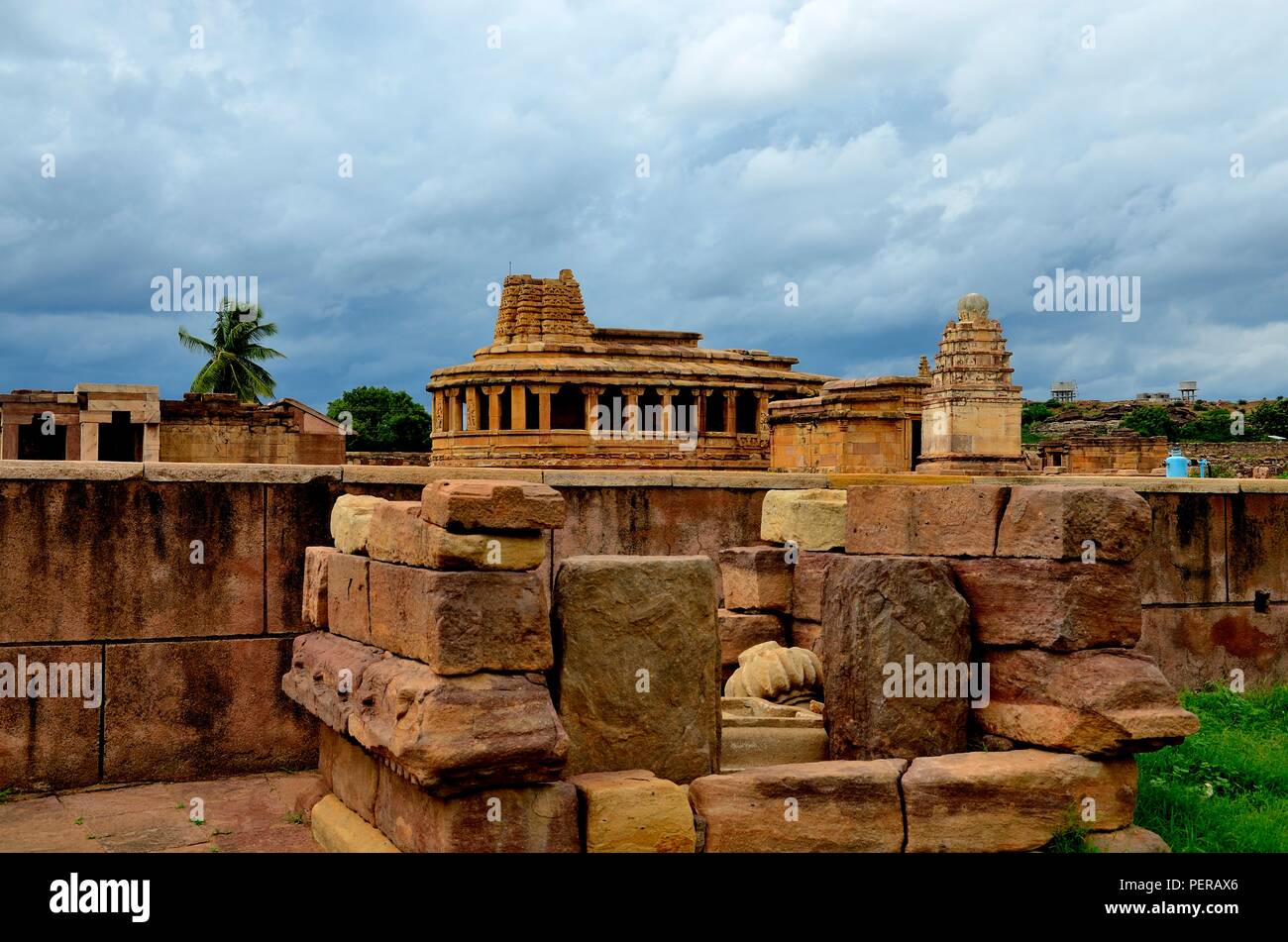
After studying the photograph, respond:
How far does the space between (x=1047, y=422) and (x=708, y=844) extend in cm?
6787

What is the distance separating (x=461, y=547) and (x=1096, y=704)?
295 cm

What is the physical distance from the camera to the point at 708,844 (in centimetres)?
512


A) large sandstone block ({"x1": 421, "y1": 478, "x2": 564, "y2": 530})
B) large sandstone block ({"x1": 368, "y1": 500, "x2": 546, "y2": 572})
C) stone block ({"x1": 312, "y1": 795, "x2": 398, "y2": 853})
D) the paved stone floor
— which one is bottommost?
the paved stone floor

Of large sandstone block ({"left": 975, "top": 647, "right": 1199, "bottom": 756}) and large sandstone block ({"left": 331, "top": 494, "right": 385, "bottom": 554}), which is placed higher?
large sandstone block ({"left": 331, "top": 494, "right": 385, "bottom": 554})

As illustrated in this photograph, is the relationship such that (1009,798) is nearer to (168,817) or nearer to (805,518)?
(805,518)

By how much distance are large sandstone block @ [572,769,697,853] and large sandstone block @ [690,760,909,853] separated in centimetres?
16

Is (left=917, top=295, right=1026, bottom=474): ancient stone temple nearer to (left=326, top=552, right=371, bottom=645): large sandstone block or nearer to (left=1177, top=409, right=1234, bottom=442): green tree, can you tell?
(left=326, top=552, right=371, bottom=645): large sandstone block

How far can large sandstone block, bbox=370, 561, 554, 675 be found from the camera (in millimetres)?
4668

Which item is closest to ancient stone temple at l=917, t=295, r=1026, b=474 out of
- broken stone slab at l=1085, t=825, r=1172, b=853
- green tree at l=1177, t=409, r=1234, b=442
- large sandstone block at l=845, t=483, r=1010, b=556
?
large sandstone block at l=845, t=483, r=1010, b=556

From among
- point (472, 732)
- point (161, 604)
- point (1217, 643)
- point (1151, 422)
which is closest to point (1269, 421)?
point (1151, 422)

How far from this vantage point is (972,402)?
28.4m

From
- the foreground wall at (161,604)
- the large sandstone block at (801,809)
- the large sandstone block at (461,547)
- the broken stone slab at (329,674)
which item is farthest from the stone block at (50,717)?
the large sandstone block at (801,809)

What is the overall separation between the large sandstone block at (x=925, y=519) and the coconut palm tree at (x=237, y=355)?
46.4m

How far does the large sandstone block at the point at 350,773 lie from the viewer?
547 centimetres
